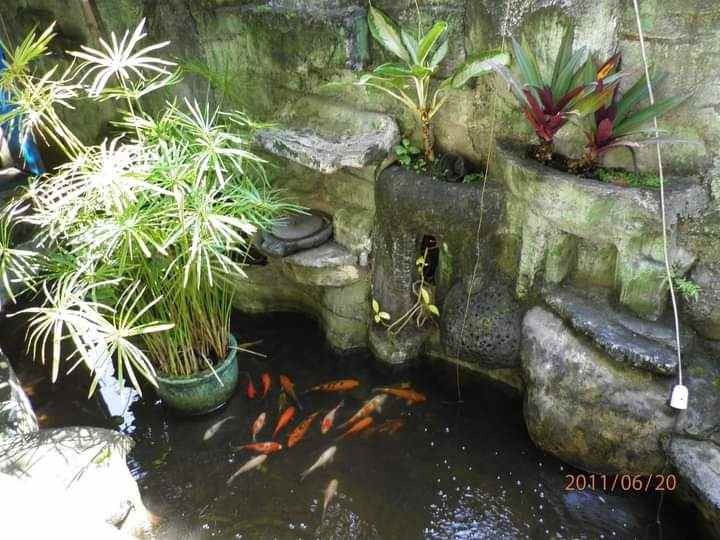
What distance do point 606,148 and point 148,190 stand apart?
6.97 feet

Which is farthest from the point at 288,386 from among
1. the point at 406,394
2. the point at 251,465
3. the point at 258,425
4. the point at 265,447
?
the point at 406,394

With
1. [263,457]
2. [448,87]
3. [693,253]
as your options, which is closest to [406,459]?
[263,457]

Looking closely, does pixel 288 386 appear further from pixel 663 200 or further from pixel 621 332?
pixel 663 200

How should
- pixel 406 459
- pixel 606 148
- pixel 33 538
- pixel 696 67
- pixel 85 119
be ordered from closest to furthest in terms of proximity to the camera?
pixel 33 538 → pixel 696 67 → pixel 606 148 → pixel 406 459 → pixel 85 119

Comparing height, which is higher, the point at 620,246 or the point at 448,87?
the point at 448,87

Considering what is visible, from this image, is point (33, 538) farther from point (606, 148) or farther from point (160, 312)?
point (606, 148)

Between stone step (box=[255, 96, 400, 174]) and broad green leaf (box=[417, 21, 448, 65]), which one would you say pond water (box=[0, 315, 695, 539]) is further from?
broad green leaf (box=[417, 21, 448, 65])

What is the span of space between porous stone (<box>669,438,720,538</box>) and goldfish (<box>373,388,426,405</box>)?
4.56 ft

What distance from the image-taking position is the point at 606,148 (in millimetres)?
2729

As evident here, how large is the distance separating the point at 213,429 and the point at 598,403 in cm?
216

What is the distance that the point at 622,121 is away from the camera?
2.70 metres

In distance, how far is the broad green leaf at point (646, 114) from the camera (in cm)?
253

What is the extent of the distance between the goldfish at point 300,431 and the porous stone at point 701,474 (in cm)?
190

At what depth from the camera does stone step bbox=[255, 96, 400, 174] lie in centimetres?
325
